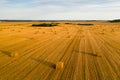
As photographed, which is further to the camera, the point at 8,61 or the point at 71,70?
the point at 8,61

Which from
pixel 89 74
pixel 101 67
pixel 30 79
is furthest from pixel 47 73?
pixel 101 67

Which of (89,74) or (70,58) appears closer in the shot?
(89,74)

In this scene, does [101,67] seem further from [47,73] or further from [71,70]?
[47,73]

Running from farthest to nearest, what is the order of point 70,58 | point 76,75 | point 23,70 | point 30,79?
1. point 70,58
2. point 23,70
3. point 76,75
4. point 30,79

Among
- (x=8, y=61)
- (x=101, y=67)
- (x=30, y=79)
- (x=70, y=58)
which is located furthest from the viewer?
(x=70, y=58)

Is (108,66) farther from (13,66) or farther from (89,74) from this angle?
(13,66)

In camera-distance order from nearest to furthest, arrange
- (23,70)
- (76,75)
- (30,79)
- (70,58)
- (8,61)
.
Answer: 1. (30,79)
2. (76,75)
3. (23,70)
4. (8,61)
5. (70,58)

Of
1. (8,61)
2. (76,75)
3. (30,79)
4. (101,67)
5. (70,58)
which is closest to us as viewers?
(30,79)

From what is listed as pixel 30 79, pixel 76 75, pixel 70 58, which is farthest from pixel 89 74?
pixel 70 58
